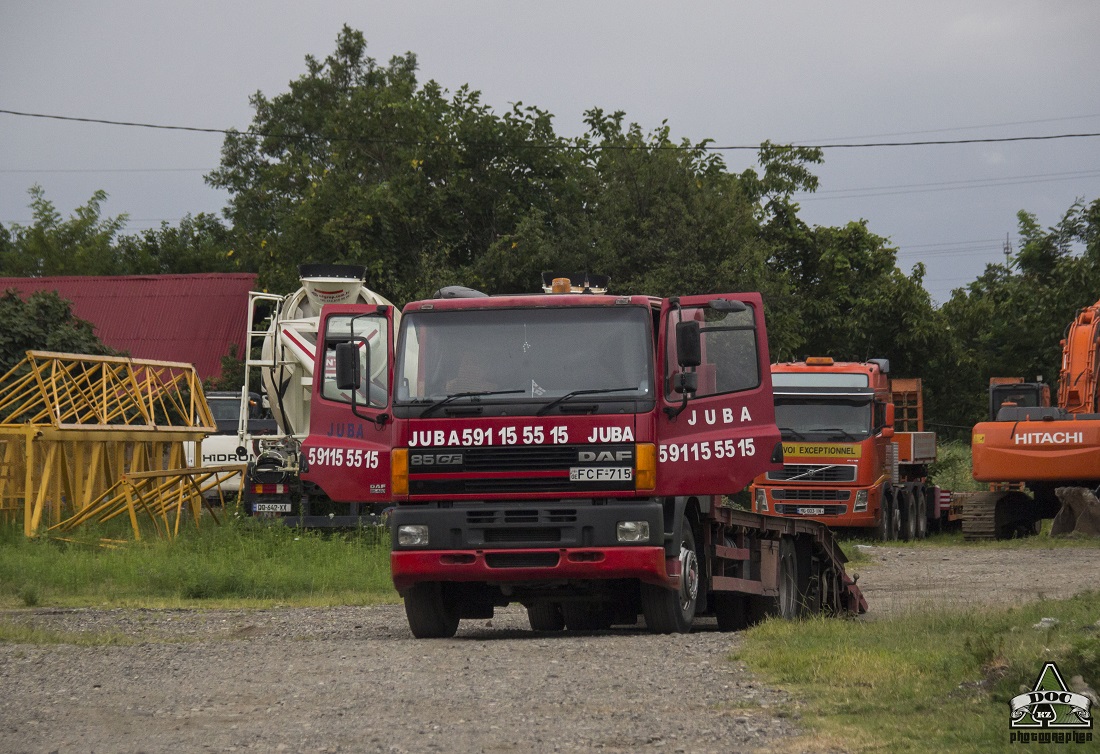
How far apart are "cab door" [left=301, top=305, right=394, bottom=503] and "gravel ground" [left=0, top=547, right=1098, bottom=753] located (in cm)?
128

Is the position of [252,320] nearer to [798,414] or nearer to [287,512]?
[287,512]

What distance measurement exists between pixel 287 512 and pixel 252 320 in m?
2.91

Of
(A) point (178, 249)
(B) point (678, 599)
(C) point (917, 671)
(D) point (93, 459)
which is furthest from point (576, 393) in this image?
(A) point (178, 249)

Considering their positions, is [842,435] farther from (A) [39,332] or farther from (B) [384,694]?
(B) [384,694]

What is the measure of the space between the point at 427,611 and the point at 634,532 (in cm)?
210

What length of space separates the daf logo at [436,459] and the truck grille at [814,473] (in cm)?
1646

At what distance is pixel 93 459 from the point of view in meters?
22.5

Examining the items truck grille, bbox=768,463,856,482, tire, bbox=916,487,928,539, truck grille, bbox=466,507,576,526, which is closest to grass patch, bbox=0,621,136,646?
truck grille, bbox=466,507,576,526

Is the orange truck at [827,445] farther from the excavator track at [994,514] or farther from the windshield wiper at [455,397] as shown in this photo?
the windshield wiper at [455,397]

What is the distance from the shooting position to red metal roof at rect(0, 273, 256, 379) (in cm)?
5072

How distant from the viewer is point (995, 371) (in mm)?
53531

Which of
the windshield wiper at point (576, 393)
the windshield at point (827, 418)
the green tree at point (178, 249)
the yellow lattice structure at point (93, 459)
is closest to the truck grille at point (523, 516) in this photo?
the windshield wiper at point (576, 393)

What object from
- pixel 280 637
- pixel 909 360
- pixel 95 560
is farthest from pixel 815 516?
pixel 909 360

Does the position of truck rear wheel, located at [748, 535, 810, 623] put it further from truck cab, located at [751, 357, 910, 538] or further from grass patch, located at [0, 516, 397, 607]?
truck cab, located at [751, 357, 910, 538]
